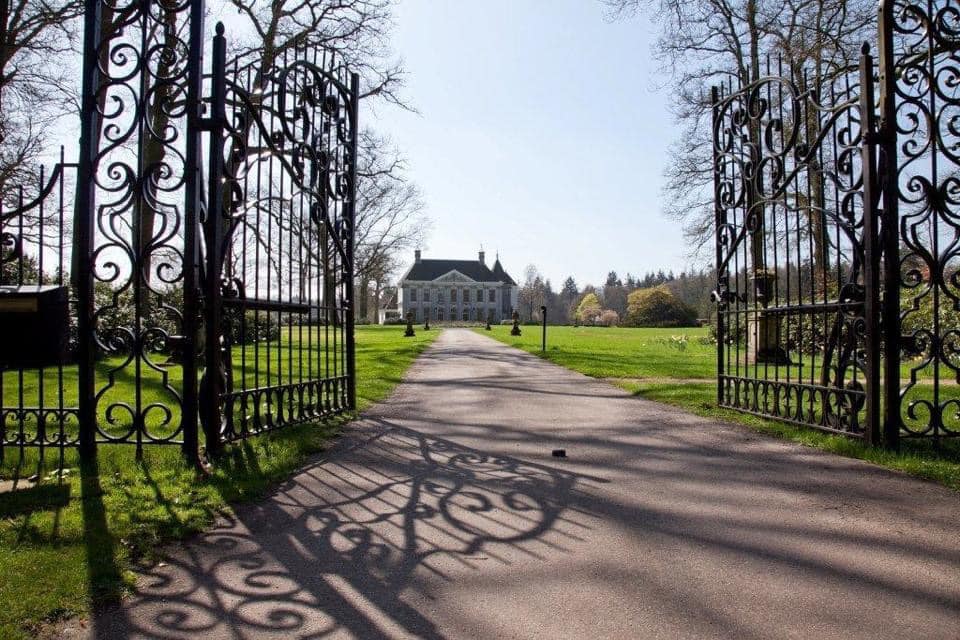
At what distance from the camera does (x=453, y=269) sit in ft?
355

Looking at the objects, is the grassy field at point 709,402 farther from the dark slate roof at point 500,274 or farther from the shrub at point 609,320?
the dark slate roof at point 500,274

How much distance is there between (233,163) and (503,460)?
11.4 feet

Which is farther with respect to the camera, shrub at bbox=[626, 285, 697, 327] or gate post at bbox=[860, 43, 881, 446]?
shrub at bbox=[626, 285, 697, 327]

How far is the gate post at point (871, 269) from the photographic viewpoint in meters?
5.46

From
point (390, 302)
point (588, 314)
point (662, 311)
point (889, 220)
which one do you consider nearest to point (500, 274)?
point (390, 302)

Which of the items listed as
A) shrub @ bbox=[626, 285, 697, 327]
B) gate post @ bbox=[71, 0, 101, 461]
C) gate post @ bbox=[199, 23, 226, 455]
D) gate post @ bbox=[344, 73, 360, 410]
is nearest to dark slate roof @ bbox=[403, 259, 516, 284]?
shrub @ bbox=[626, 285, 697, 327]

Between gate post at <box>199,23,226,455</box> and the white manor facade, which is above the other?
the white manor facade

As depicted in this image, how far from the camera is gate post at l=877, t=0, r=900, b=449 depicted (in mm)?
5355

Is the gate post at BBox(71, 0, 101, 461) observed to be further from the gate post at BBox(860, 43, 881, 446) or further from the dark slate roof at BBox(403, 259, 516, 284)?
the dark slate roof at BBox(403, 259, 516, 284)

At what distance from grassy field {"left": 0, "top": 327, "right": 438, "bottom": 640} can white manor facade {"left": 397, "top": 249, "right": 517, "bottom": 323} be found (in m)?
98.2

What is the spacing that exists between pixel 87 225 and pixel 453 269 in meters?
103

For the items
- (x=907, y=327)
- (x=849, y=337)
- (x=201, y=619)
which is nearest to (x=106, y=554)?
(x=201, y=619)

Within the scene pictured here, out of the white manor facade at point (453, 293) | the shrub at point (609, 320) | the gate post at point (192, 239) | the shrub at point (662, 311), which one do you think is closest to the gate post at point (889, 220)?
the gate post at point (192, 239)

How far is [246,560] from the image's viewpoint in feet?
10.1
